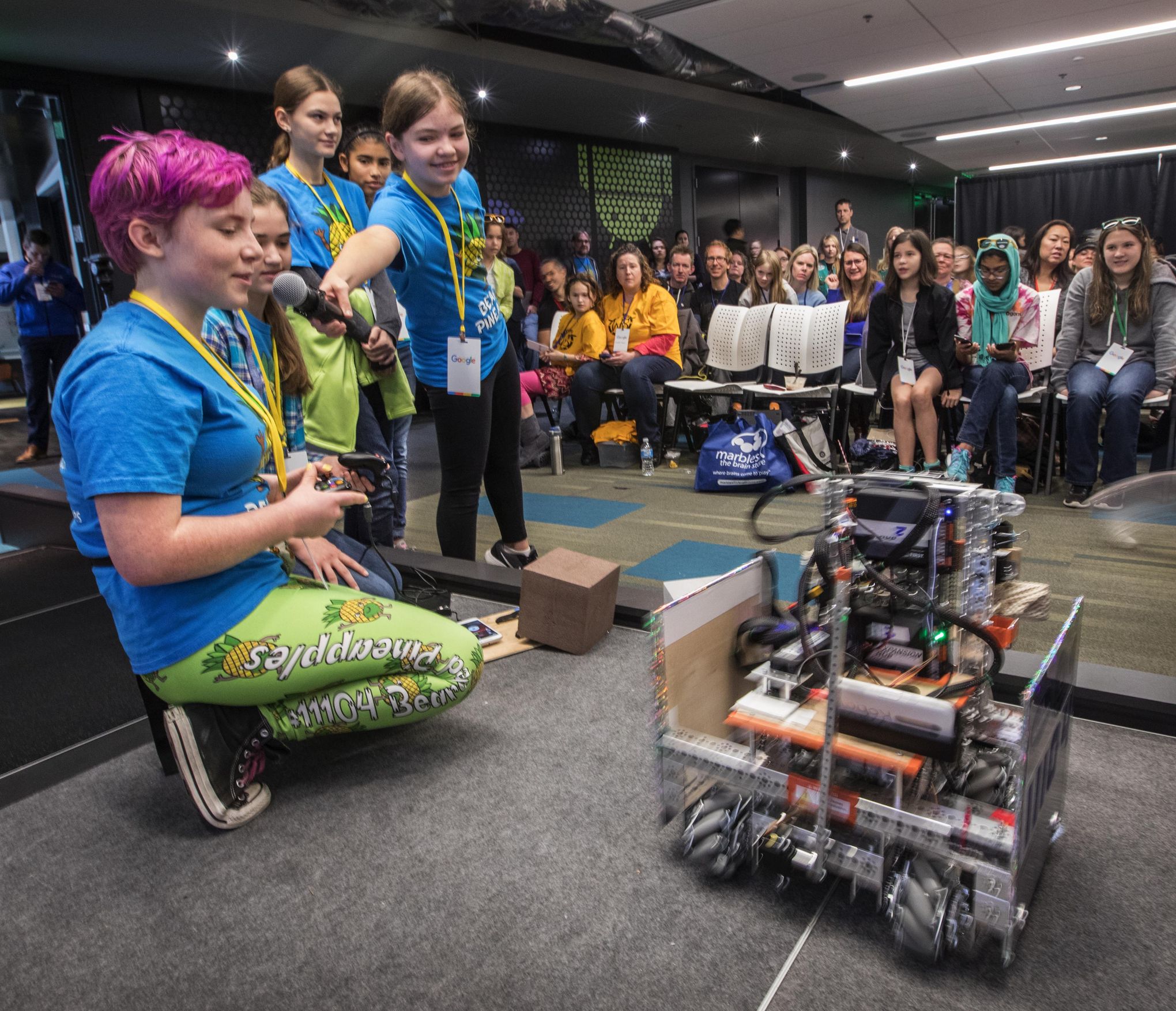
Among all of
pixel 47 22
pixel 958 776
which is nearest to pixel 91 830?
pixel 958 776

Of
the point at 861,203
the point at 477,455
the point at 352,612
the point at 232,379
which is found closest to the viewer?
the point at 232,379

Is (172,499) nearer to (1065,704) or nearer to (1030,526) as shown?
(1065,704)

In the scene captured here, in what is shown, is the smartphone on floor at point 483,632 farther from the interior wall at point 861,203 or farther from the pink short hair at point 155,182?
the interior wall at point 861,203

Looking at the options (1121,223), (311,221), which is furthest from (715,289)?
(311,221)

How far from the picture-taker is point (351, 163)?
122 inches

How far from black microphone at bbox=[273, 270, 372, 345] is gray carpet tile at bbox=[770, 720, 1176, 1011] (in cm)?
149

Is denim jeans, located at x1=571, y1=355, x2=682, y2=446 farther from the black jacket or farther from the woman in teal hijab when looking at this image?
the woman in teal hijab

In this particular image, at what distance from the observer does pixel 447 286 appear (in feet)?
7.48

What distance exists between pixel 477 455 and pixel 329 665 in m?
1.04

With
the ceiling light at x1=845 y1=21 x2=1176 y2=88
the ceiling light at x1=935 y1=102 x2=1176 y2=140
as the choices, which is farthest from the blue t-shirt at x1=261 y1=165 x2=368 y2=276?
the ceiling light at x1=935 y1=102 x2=1176 y2=140

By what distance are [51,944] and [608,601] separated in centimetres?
137

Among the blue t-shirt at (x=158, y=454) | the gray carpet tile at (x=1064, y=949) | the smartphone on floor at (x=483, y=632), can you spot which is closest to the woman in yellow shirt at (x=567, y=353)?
the smartphone on floor at (x=483, y=632)

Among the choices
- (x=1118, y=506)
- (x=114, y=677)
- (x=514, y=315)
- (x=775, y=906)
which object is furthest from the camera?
(x=514, y=315)

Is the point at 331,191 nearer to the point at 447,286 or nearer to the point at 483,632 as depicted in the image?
the point at 447,286
